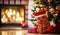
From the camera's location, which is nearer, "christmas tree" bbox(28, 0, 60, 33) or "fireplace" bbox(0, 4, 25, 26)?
"christmas tree" bbox(28, 0, 60, 33)

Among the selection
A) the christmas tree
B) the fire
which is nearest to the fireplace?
the fire

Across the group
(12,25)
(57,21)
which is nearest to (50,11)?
(57,21)

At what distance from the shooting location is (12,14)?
11.7 ft

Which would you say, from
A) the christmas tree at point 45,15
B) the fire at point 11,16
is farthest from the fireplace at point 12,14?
the christmas tree at point 45,15

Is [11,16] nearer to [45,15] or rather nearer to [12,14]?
[12,14]

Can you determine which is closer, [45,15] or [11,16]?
[45,15]

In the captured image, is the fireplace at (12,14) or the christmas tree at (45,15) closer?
the christmas tree at (45,15)

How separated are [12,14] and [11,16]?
0.17 ft

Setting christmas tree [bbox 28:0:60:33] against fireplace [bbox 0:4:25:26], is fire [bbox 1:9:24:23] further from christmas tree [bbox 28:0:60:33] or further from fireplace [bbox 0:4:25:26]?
christmas tree [bbox 28:0:60:33]

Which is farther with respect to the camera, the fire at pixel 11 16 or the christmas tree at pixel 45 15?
the fire at pixel 11 16

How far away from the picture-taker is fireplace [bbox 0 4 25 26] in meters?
3.55

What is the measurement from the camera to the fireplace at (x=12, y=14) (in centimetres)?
355

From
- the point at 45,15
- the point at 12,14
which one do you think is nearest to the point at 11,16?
the point at 12,14

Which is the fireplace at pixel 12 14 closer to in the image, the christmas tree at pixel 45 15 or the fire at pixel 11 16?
the fire at pixel 11 16
